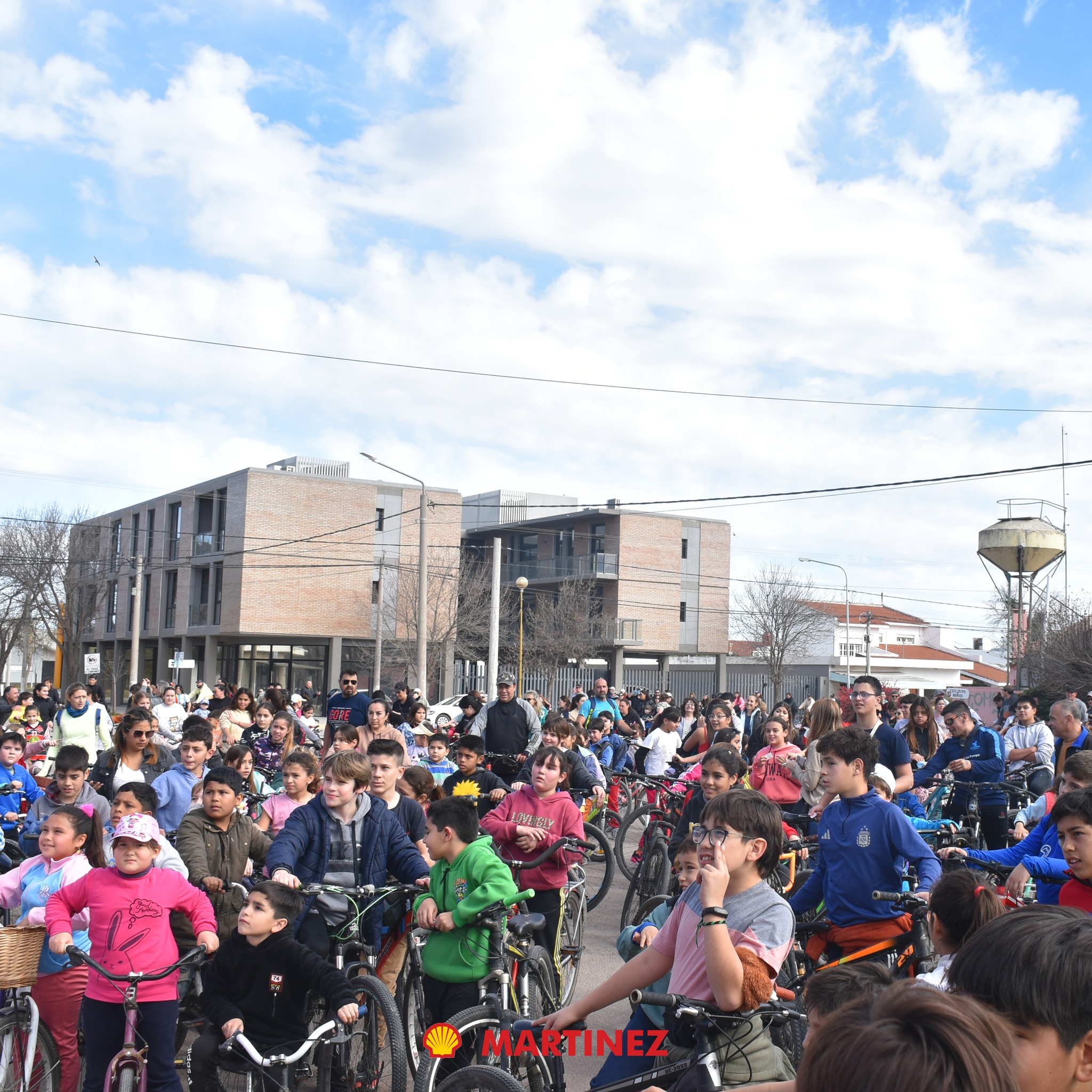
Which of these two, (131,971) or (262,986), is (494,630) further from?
(262,986)

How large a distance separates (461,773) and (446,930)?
4.88 meters

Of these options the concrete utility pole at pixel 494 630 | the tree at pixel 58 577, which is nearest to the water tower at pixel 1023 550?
the concrete utility pole at pixel 494 630

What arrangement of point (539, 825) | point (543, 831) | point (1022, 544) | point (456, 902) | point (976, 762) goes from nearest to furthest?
point (456, 902)
point (543, 831)
point (539, 825)
point (976, 762)
point (1022, 544)

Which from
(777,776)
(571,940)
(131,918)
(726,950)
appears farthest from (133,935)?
(777,776)

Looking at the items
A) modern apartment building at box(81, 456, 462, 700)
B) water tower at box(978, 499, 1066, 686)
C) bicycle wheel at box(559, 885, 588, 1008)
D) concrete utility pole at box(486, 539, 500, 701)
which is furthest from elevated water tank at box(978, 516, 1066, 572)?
bicycle wheel at box(559, 885, 588, 1008)

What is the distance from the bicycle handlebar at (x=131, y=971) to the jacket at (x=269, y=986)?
169 mm

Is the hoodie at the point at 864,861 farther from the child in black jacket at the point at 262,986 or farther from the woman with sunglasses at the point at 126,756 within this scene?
the woman with sunglasses at the point at 126,756

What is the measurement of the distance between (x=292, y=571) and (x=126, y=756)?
47.2 meters

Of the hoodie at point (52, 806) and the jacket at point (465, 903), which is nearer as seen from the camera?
the jacket at point (465, 903)

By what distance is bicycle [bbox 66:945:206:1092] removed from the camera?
15.0ft

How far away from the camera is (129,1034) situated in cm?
469

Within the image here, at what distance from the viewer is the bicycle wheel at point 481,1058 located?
4.32 m

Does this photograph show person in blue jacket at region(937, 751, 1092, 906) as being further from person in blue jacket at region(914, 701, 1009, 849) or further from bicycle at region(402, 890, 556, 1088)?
person in blue jacket at region(914, 701, 1009, 849)

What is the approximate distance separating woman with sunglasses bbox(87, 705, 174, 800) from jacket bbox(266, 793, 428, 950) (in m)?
3.05
